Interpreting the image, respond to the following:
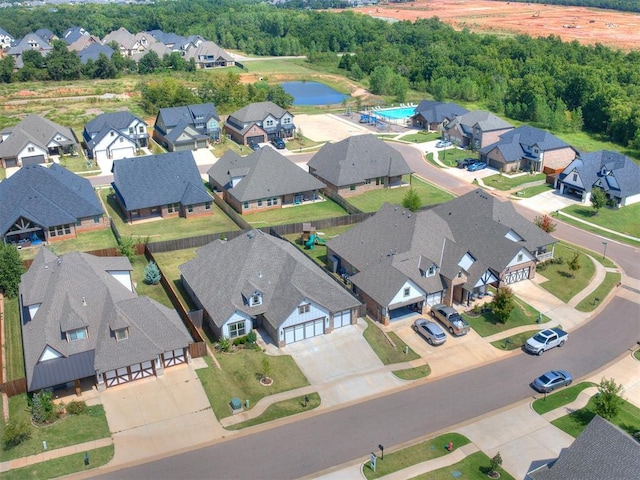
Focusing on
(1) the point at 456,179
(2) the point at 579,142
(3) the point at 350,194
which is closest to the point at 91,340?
(3) the point at 350,194

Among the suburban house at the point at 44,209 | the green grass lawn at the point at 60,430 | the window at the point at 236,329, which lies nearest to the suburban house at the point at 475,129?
the suburban house at the point at 44,209

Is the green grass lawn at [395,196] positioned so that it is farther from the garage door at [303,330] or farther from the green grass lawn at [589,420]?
the green grass lawn at [589,420]

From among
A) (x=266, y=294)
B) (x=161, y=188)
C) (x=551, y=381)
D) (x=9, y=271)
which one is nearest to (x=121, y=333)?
Answer: (x=266, y=294)

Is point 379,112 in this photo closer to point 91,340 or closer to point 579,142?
point 579,142

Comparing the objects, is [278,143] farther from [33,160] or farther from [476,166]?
[33,160]

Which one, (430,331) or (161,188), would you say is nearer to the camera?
(430,331)

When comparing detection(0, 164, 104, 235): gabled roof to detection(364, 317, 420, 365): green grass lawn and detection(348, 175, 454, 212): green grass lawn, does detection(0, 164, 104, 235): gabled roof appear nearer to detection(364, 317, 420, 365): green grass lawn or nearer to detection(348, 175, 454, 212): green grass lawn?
detection(348, 175, 454, 212): green grass lawn
